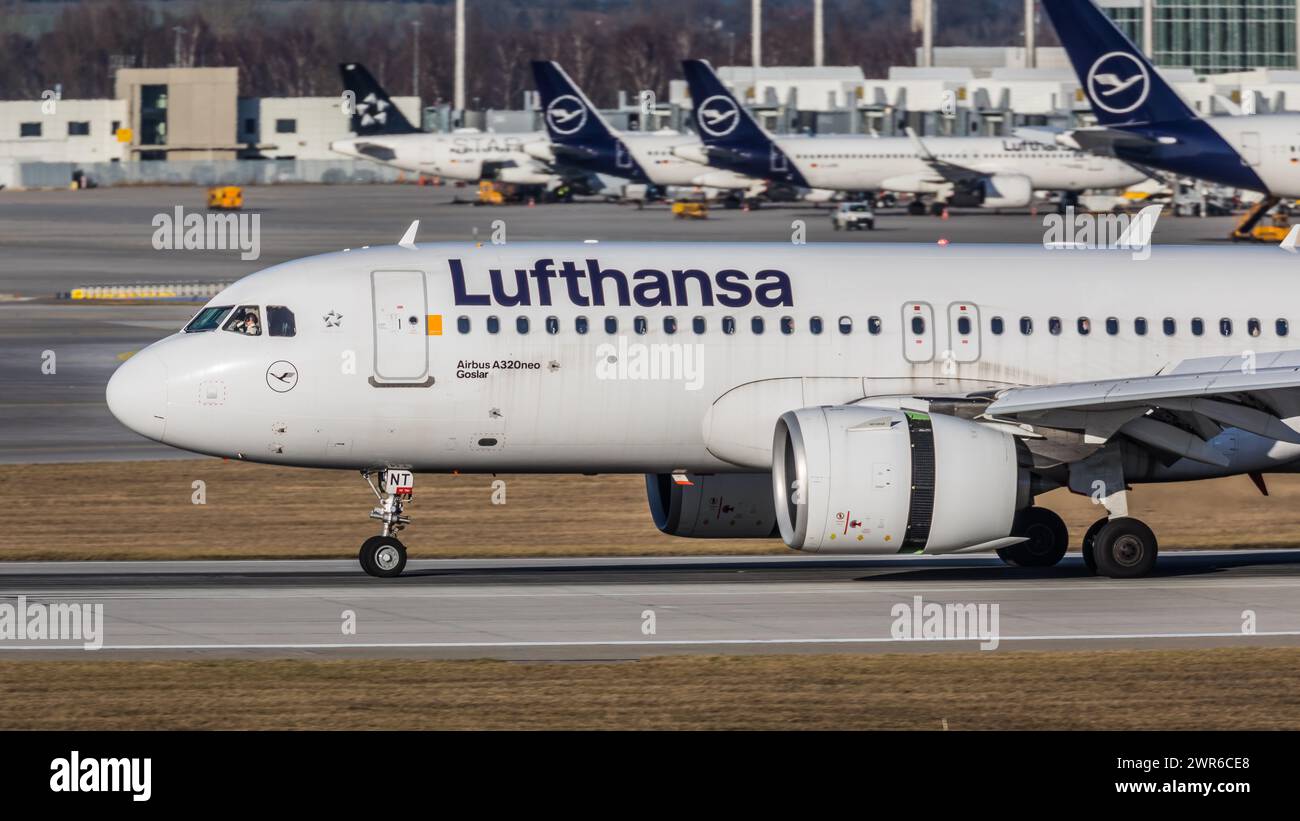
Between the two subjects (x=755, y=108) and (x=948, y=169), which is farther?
(x=755, y=108)

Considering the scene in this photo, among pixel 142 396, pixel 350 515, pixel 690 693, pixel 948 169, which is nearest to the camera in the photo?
pixel 690 693

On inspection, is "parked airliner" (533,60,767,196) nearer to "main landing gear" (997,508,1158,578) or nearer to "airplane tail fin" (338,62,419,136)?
"airplane tail fin" (338,62,419,136)

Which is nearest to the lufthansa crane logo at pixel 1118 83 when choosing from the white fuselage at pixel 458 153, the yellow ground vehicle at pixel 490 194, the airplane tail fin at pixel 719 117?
the airplane tail fin at pixel 719 117

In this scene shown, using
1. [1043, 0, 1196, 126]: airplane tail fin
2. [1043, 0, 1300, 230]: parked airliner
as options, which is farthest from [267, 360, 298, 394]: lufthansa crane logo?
[1043, 0, 1300, 230]: parked airliner

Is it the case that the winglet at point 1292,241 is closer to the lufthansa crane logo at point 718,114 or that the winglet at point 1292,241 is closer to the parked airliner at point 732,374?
the parked airliner at point 732,374

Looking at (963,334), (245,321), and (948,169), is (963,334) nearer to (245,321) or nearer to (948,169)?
(245,321)

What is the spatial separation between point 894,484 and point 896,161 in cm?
→ 9999

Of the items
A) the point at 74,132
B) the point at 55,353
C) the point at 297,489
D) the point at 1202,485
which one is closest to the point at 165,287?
the point at 55,353

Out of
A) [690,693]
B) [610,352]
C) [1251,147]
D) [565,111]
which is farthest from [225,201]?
[690,693]

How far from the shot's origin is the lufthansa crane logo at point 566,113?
12469 centimetres

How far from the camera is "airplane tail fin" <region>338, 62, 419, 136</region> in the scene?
134 m

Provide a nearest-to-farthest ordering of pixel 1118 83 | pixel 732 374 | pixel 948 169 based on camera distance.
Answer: pixel 732 374 < pixel 1118 83 < pixel 948 169

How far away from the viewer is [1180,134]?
7025 centimetres

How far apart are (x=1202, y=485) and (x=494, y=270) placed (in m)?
14.4
